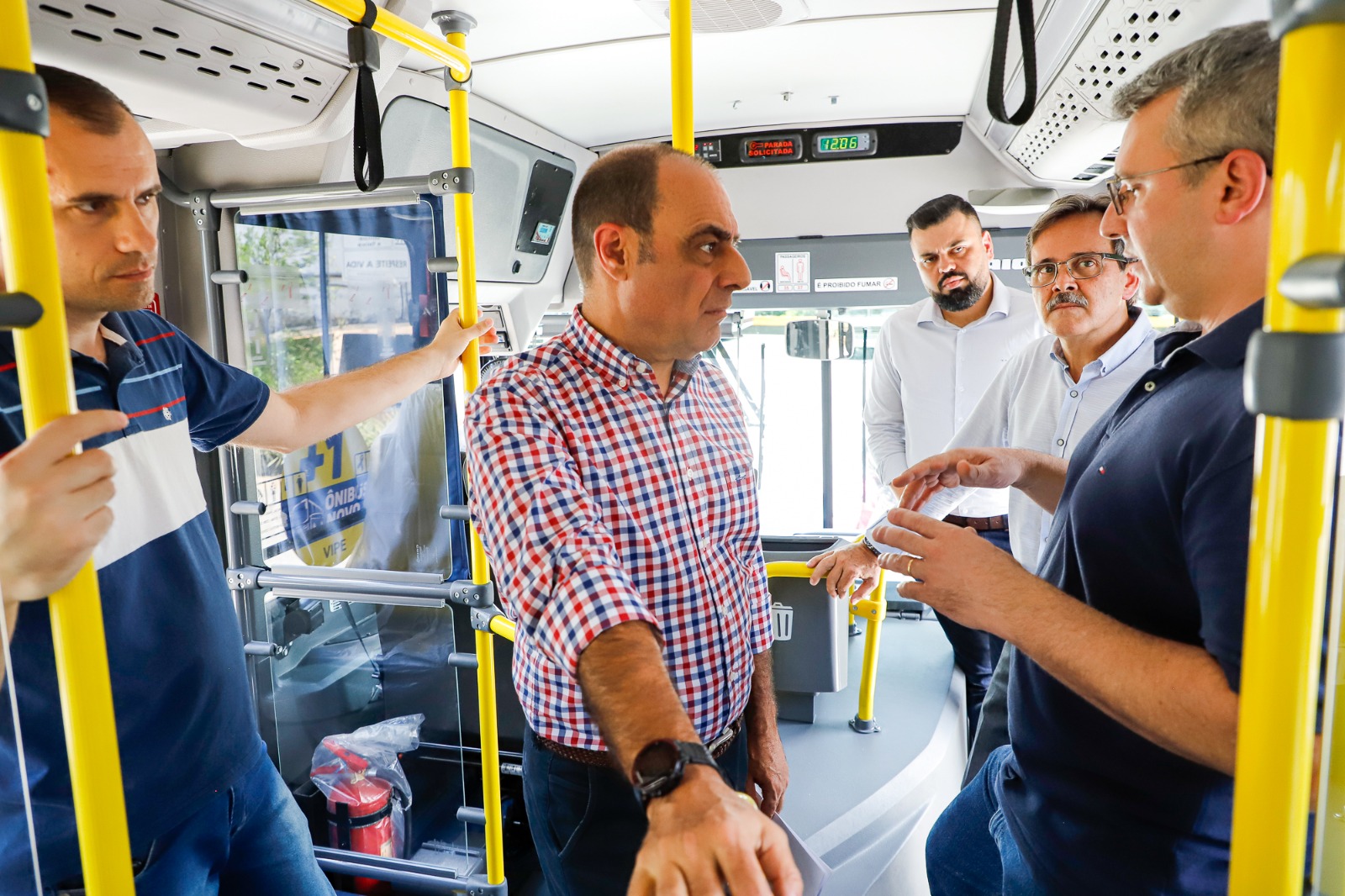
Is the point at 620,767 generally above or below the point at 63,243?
below

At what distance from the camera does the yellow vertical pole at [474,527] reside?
2393mm

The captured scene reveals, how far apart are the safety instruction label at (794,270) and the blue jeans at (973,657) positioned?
1.75 metres

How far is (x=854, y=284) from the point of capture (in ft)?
13.7

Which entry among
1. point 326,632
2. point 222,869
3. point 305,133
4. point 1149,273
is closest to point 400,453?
point 326,632

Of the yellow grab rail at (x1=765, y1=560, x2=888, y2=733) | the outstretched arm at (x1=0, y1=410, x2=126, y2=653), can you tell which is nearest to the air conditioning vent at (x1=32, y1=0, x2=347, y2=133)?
the outstretched arm at (x1=0, y1=410, x2=126, y2=653)

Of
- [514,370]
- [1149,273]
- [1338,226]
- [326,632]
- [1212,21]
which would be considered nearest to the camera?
[1338,226]

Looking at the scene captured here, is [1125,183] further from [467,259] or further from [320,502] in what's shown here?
[320,502]

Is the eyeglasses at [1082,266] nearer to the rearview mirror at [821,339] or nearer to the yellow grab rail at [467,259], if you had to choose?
the yellow grab rail at [467,259]

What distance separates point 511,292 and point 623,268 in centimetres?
251

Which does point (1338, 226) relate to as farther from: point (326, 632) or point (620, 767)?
point (326, 632)

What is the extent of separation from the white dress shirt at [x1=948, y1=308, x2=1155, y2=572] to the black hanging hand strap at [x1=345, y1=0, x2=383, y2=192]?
168 centimetres

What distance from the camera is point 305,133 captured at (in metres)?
2.30

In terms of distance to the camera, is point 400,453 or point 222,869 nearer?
point 222,869

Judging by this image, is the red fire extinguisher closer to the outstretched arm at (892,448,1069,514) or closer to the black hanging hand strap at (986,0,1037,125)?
the outstretched arm at (892,448,1069,514)
